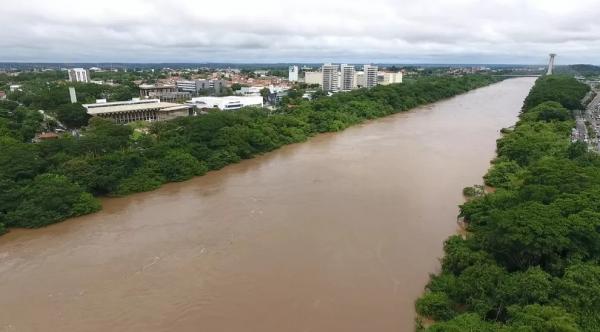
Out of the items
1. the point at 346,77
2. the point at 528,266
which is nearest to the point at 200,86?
the point at 346,77

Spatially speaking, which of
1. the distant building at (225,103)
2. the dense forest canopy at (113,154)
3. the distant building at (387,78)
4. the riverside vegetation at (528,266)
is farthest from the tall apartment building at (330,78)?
the riverside vegetation at (528,266)

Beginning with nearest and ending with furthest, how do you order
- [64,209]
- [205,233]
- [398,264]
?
[398,264] → [205,233] → [64,209]

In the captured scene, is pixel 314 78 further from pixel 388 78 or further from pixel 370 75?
pixel 388 78

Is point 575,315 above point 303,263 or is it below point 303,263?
above

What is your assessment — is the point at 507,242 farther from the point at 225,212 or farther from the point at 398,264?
the point at 225,212

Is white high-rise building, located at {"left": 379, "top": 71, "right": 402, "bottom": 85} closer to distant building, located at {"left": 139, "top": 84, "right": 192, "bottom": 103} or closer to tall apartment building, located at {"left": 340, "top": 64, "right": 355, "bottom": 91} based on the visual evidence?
tall apartment building, located at {"left": 340, "top": 64, "right": 355, "bottom": 91}

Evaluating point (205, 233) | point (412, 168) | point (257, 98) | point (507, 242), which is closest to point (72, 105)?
point (257, 98)

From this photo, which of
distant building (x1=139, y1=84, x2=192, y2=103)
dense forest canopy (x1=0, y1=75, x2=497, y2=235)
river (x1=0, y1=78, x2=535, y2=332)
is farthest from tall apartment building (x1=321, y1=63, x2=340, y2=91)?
river (x1=0, y1=78, x2=535, y2=332)
